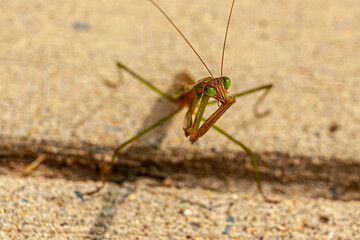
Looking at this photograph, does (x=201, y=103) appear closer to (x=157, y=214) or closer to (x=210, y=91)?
(x=210, y=91)

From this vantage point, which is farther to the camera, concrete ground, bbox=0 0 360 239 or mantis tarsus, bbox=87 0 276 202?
concrete ground, bbox=0 0 360 239

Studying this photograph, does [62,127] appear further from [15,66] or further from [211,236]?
[211,236]

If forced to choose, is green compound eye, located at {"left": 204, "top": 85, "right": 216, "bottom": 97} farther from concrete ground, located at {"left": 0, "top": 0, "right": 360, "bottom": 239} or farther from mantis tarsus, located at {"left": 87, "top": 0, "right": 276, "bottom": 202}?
concrete ground, located at {"left": 0, "top": 0, "right": 360, "bottom": 239}

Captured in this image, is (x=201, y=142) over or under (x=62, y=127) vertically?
over

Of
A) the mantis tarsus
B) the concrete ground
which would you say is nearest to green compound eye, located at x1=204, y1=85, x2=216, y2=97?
the mantis tarsus

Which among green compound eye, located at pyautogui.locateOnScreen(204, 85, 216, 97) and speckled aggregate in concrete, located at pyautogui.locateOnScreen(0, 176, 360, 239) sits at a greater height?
green compound eye, located at pyautogui.locateOnScreen(204, 85, 216, 97)

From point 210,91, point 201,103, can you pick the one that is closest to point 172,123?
point 201,103

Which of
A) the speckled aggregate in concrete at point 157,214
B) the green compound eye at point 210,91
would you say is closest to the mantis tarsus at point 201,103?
the green compound eye at point 210,91

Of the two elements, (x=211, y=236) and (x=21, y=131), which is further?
(x=21, y=131)

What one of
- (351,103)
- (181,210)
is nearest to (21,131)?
(181,210)
